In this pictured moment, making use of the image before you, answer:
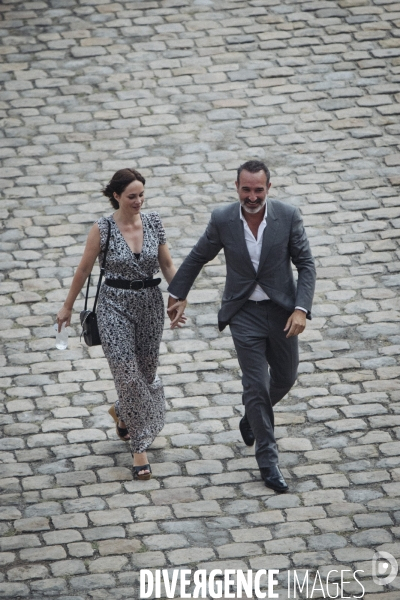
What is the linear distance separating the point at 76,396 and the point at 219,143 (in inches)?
167

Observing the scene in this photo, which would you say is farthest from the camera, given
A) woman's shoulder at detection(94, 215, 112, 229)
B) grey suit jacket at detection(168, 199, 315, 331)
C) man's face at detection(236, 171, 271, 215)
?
woman's shoulder at detection(94, 215, 112, 229)

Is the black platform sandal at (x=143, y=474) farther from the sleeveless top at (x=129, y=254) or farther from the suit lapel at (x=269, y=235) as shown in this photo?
the suit lapel at (x=269, y=235)

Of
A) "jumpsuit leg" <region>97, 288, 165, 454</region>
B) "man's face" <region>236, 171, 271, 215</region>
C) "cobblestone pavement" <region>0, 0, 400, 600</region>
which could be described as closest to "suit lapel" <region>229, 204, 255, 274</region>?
"man's face" <region>236, 171, 271, 215</region>

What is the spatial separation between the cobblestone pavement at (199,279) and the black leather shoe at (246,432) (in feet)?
0.24

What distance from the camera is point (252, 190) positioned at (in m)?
6.31

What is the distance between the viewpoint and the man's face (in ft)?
20.7

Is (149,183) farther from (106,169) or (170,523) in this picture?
(170,523)

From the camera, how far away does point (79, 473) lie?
6848 millimetres

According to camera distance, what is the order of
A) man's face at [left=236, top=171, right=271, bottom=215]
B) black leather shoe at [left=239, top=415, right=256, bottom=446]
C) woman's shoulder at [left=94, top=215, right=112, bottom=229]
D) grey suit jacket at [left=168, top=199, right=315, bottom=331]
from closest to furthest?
1. man's face at [left=236, top=171, right=271, bottom=215]
2. grey suit jacket at [left=168, top=199, right=315, bottom=331]
3. woman's shoulder at [left=94, top=215, right=112, bottom=229]
4. black leather shoe at [left=239, top=415, right=256, bottom=446]

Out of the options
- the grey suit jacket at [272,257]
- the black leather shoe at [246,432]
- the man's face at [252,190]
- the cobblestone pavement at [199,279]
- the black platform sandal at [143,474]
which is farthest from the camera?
the black leather shoe at [246,432]

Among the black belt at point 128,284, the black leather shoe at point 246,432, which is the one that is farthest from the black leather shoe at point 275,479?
the black belt at point 128,284

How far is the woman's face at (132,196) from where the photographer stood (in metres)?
6.56

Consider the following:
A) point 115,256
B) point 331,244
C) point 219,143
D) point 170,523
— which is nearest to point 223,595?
point 170,523

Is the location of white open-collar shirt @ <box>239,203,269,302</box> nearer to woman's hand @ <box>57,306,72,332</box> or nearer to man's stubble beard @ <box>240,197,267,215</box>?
man's stubble beard @ <box>240,197,267,215</box>
